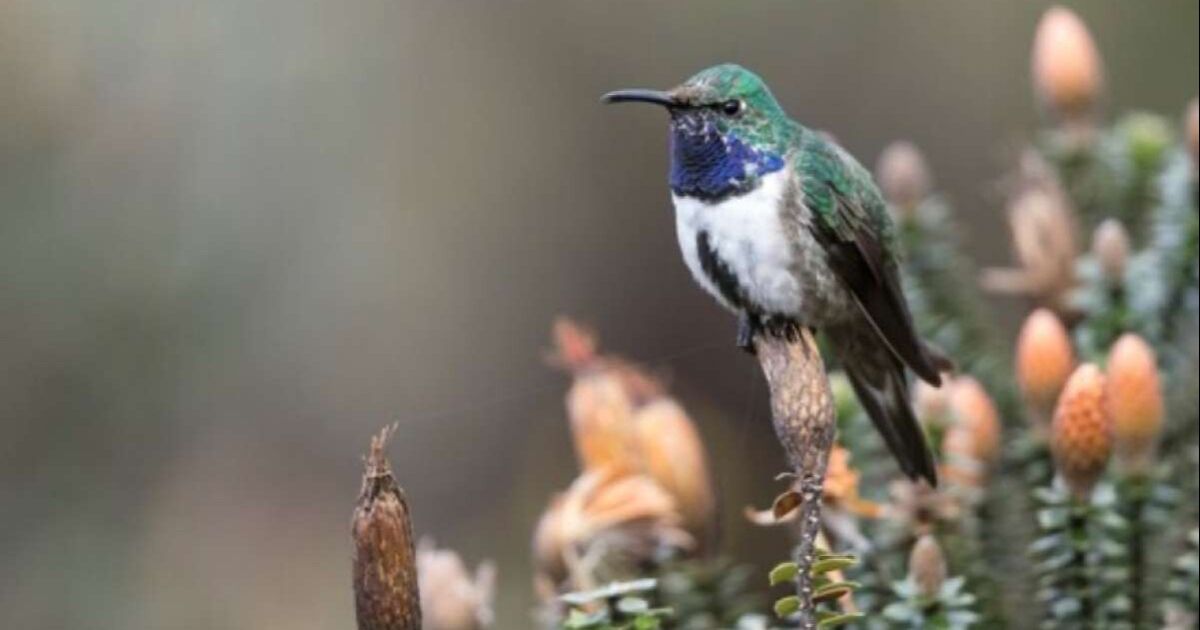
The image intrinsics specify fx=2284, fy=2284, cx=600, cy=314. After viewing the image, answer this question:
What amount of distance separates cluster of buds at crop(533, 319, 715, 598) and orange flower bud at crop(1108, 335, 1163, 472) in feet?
1.26

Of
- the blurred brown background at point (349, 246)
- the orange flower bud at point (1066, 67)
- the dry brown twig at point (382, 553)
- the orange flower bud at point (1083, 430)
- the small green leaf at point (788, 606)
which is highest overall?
the blurred brown background at point (349, 246)

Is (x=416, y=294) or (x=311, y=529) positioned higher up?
(x=416, y=294)

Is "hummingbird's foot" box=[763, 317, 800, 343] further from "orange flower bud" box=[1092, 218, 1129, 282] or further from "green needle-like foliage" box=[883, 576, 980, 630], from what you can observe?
"orange flower bud" box=[1092, 218, 1129, 282]

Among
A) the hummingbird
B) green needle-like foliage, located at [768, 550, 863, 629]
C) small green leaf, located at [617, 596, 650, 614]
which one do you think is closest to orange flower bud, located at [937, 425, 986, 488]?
the hummingbird

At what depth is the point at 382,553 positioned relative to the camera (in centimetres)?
152

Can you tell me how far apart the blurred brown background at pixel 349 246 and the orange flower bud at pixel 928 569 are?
142 cm

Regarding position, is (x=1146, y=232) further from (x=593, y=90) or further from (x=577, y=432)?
(x=593, y=90)

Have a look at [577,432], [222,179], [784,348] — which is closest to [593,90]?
[222,179]

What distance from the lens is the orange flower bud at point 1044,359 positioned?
2162mm

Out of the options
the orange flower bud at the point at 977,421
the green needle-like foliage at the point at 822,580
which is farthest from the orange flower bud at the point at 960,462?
the green needle-like foliage at the point at 822,580

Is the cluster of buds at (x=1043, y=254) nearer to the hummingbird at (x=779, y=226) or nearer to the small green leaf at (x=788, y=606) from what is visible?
the hummingbird at (x=779, y=226)

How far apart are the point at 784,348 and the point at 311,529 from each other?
92.6 inches

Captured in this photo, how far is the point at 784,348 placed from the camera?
67.3 inches

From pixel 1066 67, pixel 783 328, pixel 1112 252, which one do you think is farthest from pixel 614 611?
pixel 1066 67
